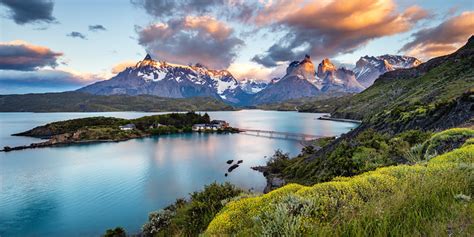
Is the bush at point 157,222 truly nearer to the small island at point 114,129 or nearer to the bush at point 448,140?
the bush at point 448,140

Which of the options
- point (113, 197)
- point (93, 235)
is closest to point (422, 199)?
point (93, 235)

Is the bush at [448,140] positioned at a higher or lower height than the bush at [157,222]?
higher

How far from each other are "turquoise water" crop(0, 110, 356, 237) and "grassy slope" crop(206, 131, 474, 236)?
3623 cm

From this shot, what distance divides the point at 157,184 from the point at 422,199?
5758 centimetres

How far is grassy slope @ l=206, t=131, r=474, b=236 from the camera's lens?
450 centimetres

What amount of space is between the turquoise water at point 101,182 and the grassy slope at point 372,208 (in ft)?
119

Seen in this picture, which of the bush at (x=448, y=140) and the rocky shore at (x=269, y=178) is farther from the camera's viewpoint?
the rocky shore at (x=269, y=178)

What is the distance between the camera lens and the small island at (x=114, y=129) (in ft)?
417

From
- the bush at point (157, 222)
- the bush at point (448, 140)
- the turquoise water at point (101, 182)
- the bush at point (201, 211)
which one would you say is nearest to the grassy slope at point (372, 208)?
the bush at point (201, 211)

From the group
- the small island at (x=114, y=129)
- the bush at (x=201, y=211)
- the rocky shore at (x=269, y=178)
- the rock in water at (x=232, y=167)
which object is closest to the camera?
the bush at (x=201, y=211)

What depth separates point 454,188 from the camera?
18.4 feet

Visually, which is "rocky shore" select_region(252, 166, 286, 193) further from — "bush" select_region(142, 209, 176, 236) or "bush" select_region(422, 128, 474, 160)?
"bush" select_region(422, 128, 474, 160)

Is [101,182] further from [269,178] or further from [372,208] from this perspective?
[372,208]

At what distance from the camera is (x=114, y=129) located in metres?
141
